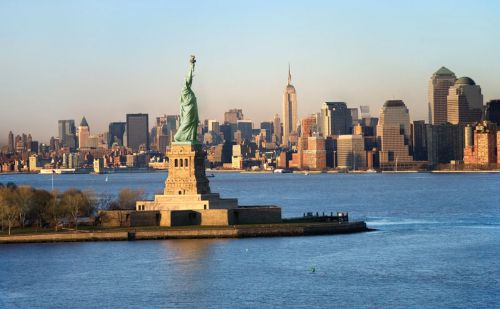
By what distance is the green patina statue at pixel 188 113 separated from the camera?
8138cm

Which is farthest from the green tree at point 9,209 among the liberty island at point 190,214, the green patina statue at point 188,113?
the green patina statue at point 188,113

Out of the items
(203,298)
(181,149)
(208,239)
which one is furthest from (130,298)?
(181,149)

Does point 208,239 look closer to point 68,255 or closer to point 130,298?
A: point 68,255

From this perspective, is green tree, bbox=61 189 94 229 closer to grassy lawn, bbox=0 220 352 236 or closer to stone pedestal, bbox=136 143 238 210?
grassy lawn, bbox=0 220 352 236

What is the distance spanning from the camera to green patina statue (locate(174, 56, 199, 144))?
81.4 m

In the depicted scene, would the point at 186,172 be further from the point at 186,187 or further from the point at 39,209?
the point at 39,209

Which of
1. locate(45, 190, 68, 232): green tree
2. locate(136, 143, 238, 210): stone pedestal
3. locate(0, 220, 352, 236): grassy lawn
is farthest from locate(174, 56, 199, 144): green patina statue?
locate(45, 190, 68, 232): green tree

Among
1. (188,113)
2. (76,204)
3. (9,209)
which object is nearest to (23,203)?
(9,209)

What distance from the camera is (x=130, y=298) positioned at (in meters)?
54.5

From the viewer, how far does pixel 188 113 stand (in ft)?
268

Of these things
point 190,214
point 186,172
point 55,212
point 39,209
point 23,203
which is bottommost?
point 190,214

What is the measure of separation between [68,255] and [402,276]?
18556mm

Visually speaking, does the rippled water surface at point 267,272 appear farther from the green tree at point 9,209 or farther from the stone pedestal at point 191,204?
the green tree at point 9,209

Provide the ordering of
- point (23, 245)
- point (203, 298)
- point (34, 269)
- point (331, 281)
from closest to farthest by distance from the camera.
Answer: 1. point (203, 298)
2. point (331, 281)
3. point (34, 269)
4. point (23, 245)
